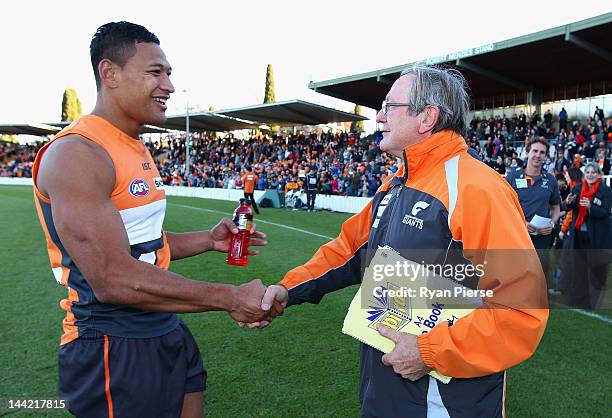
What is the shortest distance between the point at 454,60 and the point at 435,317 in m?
26.1

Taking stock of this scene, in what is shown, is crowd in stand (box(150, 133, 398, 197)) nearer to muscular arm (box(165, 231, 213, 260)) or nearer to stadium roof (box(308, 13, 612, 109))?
stadium roof (box(308, 13, 612, 109))

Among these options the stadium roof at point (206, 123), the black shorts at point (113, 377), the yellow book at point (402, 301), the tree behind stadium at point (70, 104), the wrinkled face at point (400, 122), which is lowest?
the black shorts at point (113, 377)

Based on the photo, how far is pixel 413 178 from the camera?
87.2 inches

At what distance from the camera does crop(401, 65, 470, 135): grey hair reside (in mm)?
2199

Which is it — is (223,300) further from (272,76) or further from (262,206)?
(272,76)

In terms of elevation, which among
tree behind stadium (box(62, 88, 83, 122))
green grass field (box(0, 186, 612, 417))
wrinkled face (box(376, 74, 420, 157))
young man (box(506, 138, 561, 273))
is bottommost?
green grass field (box(0, 186, 612, 417))

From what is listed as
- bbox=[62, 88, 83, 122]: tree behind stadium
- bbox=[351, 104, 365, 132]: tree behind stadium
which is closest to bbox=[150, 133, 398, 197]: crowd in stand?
bbox=[351, 104, 365, 132]: tree behind stadium

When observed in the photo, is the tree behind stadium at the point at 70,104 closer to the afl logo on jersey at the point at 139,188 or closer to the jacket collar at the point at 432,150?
the afl logo on jersey at the point at 139,188

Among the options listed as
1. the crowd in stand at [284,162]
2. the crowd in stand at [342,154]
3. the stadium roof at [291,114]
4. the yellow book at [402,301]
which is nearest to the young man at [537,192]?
the crowd in stand at [342,154]

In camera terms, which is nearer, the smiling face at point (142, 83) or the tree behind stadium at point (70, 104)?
the smiling face at point (142, 83)

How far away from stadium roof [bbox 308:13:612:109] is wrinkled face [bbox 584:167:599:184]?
47.6 ft

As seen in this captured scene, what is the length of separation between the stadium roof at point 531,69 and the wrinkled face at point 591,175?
47.6ft

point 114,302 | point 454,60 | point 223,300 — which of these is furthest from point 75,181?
point 454,60

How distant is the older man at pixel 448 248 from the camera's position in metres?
1.77
